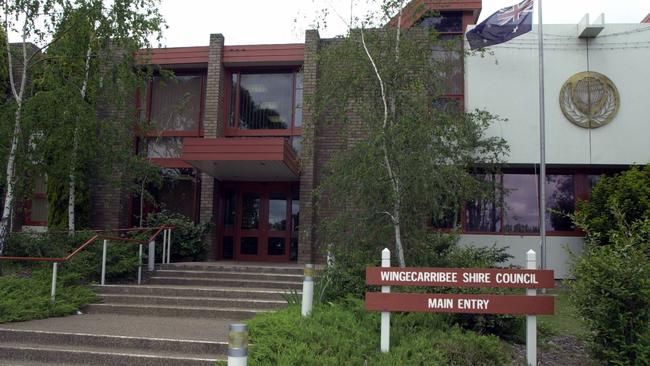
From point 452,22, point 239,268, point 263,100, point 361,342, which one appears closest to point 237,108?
point 263,100

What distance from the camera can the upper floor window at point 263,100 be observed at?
15711 mm

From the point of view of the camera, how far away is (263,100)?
627 inches

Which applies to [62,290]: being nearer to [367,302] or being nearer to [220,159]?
[220,159]

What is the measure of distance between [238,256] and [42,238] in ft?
17.6

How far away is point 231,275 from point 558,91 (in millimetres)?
9342

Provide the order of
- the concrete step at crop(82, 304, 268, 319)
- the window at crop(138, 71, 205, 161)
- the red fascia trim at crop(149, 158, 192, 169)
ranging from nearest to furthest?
the concrete step at crop(82, 304, 268, 319) → the red fascia trim at crop(149, 158, 192, 169) → the window at crop(138, 71, 205, 161)

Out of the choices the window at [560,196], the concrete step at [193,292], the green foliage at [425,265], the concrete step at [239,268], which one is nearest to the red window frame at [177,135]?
the concrete step at [239,268]

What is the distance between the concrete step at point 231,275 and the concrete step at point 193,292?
929 mm

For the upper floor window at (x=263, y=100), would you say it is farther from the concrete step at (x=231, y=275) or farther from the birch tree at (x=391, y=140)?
the birch tree at (x=391, y=140)

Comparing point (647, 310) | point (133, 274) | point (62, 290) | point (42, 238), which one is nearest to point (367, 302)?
point (647, 310)

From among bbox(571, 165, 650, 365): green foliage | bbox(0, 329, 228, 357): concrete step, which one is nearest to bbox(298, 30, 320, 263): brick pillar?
bbox(0, 329, 228, 357): concrete step

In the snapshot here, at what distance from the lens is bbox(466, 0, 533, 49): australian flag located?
13297mm

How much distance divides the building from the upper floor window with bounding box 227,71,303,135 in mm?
30

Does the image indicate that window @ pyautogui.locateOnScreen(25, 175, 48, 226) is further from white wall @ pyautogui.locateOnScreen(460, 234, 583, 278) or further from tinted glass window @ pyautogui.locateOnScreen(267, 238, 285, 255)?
white wall @ pyautogui.locateOnScreen(460, 234, 583, 278)
